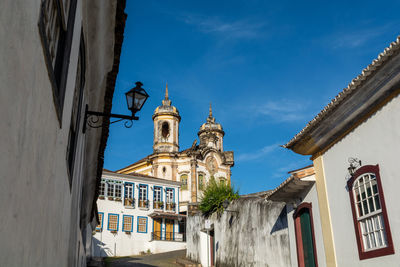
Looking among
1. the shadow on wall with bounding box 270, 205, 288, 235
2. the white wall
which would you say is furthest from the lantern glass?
the shadow on wall with bounding box 270, 205, 288, 235

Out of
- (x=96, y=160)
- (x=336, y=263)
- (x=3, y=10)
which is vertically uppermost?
(x=96, y=160)

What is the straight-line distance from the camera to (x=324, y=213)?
10805 millimetres

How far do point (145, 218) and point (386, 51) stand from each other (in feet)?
96.8

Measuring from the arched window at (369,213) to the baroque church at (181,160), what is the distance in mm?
30456

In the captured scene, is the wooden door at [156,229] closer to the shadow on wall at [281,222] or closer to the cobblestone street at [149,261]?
the cobblestone street at [149,261]

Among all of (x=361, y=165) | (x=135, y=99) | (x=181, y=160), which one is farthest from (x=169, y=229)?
(x=135, y=99)

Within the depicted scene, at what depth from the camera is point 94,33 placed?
5836mm

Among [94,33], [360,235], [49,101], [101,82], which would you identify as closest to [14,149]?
[49,101]

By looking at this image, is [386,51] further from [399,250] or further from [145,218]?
[145,218]

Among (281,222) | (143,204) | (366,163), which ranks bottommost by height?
(281,222)

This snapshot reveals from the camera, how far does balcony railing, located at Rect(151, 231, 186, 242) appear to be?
34172 mm

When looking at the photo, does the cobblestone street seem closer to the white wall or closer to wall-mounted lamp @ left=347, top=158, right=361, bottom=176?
the white wall

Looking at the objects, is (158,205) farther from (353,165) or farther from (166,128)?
(353,165)

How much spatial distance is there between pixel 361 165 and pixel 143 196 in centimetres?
2799
